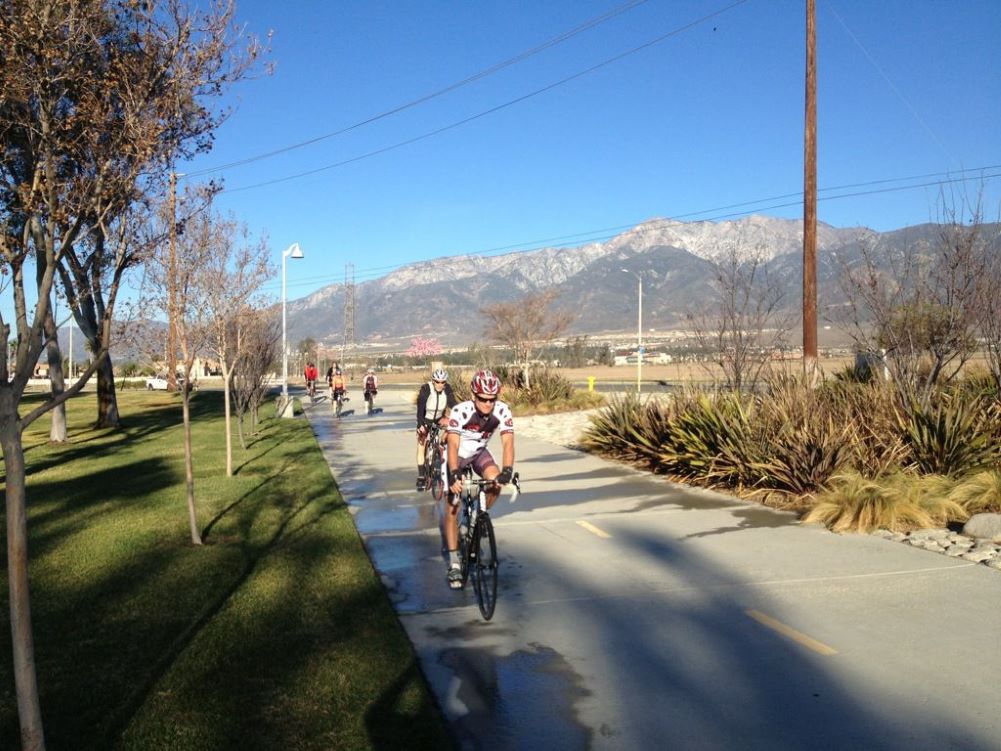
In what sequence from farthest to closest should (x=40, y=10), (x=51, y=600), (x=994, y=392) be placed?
(x=994, y=392)
(x=51, y=600)
(x=40, y=10)

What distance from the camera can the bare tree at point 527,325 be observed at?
36.5m

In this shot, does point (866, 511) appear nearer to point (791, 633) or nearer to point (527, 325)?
point (791, 633)

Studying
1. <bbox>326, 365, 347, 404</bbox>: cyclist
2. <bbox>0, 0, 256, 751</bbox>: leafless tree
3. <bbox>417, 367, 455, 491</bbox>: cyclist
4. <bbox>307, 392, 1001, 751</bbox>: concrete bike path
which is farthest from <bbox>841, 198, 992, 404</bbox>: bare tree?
<bbox>326, 365, 347, 404</bbox>: cyclist

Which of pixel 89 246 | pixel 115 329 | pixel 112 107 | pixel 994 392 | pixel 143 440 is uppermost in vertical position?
pixel 112 107

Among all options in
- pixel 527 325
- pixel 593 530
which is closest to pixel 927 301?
pixel 593 530

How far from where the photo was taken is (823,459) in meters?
10.7

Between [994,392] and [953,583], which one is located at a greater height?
[994,392]

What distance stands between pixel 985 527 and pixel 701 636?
4.02 m

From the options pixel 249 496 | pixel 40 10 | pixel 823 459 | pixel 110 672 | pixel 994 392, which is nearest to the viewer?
pixel 40 10

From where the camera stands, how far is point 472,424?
23.7ft

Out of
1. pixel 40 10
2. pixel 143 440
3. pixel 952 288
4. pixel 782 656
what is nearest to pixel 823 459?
pixel 952 288

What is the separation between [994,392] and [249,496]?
1032 centimetres

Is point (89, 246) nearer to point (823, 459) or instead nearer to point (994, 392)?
point (823, 459)

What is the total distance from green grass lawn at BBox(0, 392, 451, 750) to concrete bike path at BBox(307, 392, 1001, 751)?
14.0 inches
